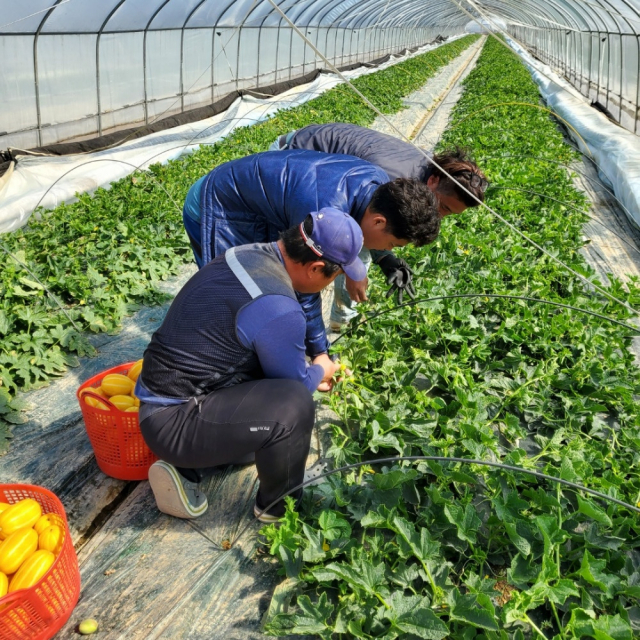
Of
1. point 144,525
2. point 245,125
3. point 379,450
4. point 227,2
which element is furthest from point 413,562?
point 227,2

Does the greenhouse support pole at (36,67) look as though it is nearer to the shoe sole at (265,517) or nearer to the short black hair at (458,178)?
the short black hair at (458,178)

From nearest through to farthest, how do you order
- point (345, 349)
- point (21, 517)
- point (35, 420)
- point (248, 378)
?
point (21, 517), point (248, 378), point (35, 420), point (345, 349)

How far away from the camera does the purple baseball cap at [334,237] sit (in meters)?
2.32

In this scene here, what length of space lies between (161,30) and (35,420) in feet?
35.3

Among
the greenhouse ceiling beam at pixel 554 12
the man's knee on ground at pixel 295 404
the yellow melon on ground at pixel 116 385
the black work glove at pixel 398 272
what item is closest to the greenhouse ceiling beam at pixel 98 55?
the black work glove at pixel 398 272

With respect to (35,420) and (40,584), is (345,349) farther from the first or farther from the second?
(40,584)

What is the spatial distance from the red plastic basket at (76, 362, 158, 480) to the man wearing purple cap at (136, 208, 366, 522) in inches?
12.1

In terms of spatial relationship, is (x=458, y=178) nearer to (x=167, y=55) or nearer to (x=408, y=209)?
(x=408, y=209)

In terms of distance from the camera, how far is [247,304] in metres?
2.27

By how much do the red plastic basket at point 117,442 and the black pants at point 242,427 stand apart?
310 millimetres

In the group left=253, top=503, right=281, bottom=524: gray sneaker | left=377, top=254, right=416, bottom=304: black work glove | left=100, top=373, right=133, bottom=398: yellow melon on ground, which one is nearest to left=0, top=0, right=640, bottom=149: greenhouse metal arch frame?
left=377, top=254, right=416, bottom=304: black work glove

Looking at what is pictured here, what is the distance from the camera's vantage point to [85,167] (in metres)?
A: 7.85

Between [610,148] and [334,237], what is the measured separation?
28.6 feet

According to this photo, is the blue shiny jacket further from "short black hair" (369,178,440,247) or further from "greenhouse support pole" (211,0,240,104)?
"greenhouse support pole" (211,0,240,104)
